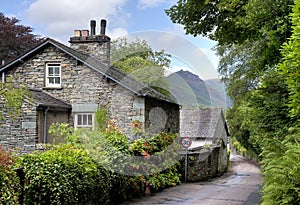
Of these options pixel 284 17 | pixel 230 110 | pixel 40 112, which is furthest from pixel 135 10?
pixel 230 110

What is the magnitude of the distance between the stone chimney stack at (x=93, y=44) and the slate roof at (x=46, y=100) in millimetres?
3607

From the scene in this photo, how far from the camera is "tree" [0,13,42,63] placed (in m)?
34.7

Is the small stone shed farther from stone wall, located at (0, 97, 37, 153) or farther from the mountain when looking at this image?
stone wall, located at (0, 97, 37, 153)

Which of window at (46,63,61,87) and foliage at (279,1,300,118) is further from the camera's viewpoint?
window at (46,63,61,87)

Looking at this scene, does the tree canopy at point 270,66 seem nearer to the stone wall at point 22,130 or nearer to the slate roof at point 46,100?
the slate roof at point 46,100

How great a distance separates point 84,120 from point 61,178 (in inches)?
385

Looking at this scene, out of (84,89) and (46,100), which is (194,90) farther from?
(46,100)

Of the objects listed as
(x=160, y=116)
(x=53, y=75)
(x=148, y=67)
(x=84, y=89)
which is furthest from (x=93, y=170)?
(x=148, y=67)

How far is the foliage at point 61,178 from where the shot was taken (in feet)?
28.3

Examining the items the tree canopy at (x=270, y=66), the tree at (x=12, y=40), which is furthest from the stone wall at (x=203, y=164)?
the tree at (x=12, y=40)

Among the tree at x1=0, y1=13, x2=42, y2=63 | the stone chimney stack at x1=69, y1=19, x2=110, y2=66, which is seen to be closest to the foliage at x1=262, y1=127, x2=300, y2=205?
the stone chimney stack at x1=69, y1=19, x2=110, y2=66

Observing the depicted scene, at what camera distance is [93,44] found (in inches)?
838

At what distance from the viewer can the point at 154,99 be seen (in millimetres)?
19125

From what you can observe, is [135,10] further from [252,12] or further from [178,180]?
[252,12]
